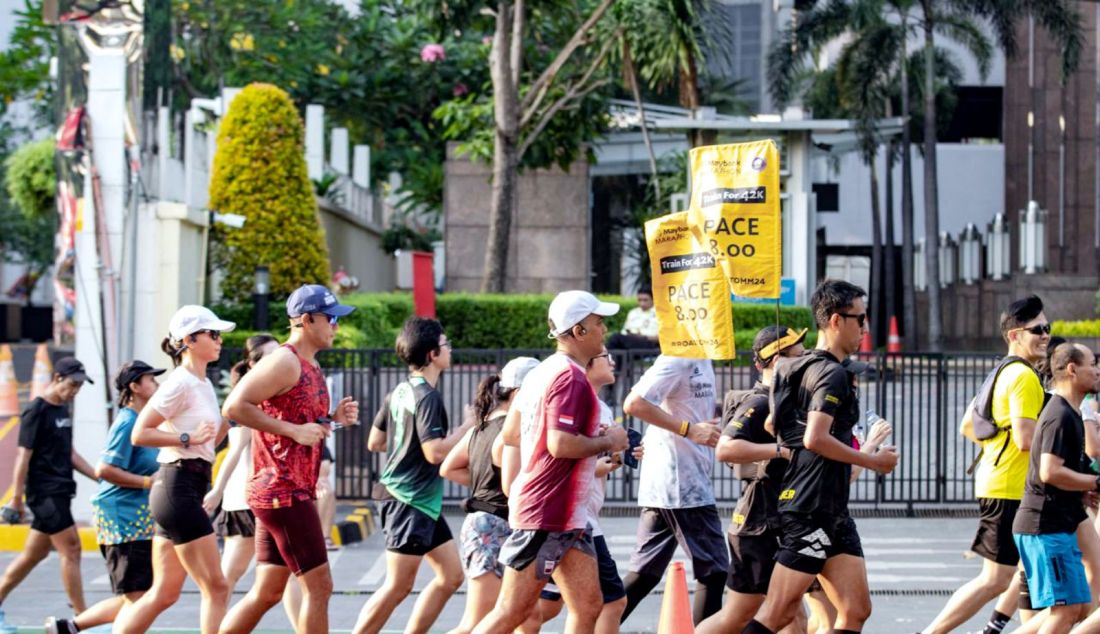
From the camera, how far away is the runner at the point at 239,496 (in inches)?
353

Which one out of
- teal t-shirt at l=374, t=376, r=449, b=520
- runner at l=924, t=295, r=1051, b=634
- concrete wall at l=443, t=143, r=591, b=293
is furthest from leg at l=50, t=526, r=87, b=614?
concrete wall at l=443, t=143, r=591, b=293

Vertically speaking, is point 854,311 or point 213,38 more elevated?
point 213,38

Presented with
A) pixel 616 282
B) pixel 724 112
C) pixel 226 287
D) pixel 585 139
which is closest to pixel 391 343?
pixel 226 287

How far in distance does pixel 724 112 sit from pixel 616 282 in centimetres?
918

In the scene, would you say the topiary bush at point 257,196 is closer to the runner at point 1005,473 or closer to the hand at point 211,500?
the hand at point 211,500

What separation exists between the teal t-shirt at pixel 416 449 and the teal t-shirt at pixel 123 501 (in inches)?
55.0

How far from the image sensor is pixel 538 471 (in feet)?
22.1

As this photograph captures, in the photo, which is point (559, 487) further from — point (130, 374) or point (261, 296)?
point (261, 296)

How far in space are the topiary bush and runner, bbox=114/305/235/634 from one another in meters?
11.2

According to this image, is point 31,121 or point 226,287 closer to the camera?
point 226,287

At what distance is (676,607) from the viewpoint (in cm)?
696

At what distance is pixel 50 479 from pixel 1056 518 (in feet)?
19.2

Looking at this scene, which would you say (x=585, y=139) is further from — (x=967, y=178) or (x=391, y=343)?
(x=967, y=178)

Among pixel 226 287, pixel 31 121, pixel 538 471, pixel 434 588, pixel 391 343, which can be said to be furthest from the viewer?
pixel 31 121
